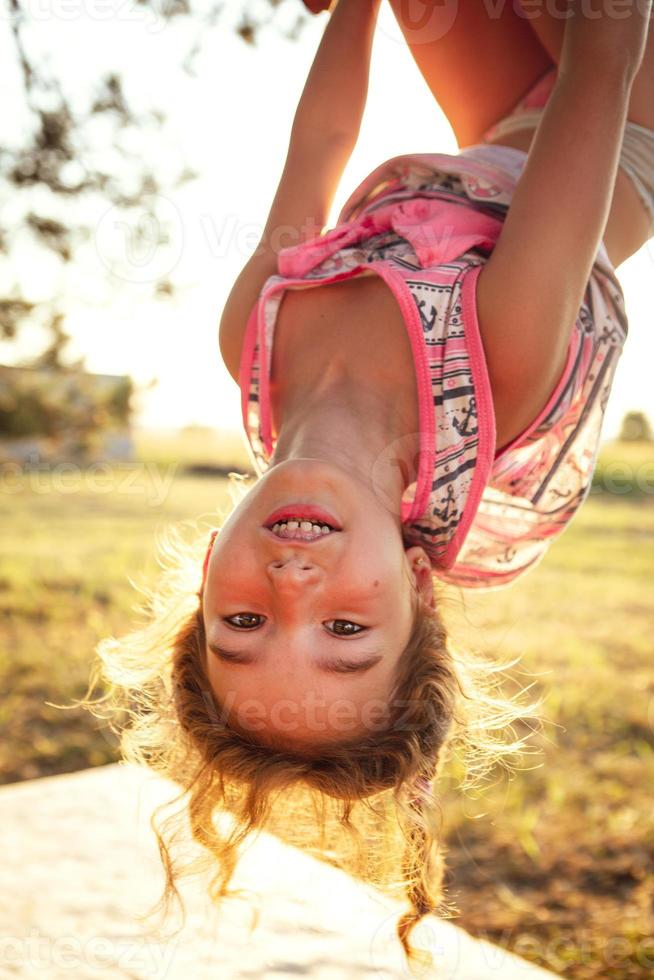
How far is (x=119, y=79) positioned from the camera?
278 cm

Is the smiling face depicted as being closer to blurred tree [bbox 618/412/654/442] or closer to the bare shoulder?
the bare shoulder

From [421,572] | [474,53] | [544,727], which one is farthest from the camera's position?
Result: [544,727]

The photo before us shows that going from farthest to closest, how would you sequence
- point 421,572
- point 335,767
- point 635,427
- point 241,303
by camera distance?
point 635,427
point 241,303
point 421,572
point 335,767

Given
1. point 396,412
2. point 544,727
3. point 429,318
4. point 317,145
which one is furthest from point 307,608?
point 544,727

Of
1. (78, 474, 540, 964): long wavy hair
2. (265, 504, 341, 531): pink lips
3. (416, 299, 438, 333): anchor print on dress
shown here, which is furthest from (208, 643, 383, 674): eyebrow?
(416, 299, 438, 333): anchor print on dress

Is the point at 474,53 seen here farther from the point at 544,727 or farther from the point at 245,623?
the point at 544,727

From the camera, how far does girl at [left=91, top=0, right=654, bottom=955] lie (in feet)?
4.83

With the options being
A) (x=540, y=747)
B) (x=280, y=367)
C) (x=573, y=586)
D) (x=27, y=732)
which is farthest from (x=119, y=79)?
(x=573, y=586)

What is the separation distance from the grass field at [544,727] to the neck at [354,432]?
450mm

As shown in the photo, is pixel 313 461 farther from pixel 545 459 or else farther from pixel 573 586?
pixel 573 586

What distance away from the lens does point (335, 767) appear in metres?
1.55

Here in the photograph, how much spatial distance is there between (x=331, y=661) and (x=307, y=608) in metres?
0.09

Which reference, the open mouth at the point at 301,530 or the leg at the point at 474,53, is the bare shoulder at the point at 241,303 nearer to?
the open mouth at the point at 301,530

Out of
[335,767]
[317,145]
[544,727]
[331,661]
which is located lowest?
[544,727]
